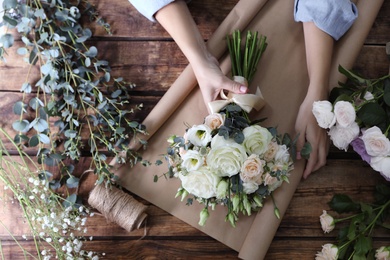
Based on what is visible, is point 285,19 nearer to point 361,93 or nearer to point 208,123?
point 361,93

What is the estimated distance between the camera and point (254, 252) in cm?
117

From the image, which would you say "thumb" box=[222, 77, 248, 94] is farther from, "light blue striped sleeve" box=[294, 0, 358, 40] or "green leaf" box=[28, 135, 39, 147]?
"green leaf" box=[28, 135, 39, 147]

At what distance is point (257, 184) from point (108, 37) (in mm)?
623

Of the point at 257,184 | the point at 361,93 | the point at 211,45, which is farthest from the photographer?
the point at 211,45

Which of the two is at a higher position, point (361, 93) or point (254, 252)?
point (361, 93)

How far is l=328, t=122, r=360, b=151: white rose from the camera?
1109 mm

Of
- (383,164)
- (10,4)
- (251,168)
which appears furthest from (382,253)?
(10,4)

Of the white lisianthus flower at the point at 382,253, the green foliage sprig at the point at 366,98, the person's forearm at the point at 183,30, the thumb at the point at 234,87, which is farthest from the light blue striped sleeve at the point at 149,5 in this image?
the white lisianthus flower at the point at 382,253

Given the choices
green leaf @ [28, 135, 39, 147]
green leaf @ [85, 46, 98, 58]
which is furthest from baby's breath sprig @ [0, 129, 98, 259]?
green leaf @ [85, 46, 98, 58]

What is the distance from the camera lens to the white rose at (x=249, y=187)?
0.99 metres

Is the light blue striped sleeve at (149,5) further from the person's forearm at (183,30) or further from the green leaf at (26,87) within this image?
the green leaf at (26,87)

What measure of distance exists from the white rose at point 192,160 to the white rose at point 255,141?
0.36 ft

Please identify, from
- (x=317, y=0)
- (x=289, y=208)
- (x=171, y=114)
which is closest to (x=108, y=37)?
(x=171, y=114)

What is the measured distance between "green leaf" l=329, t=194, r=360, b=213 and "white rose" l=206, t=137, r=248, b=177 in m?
0.40
